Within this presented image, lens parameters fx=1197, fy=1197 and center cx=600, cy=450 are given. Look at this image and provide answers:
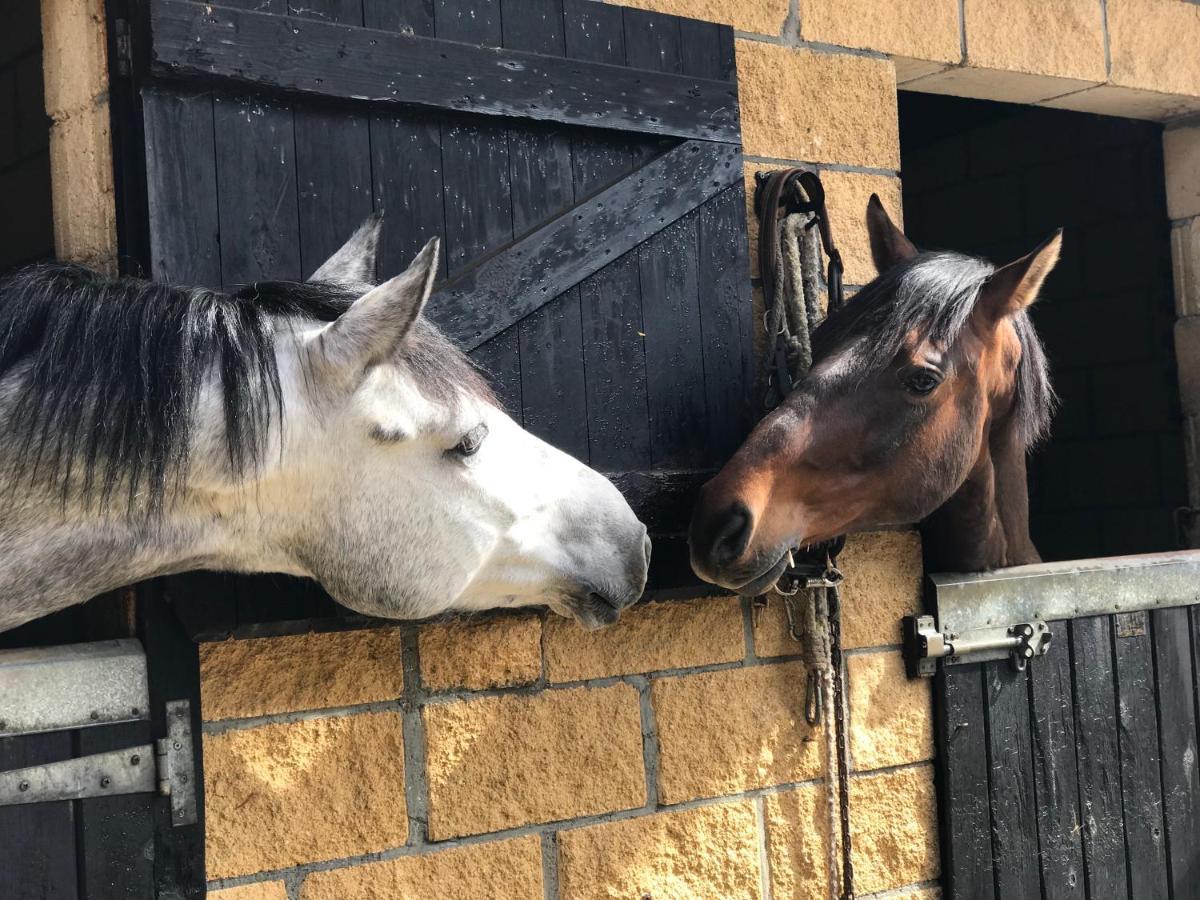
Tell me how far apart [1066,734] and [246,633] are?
86.5 inches

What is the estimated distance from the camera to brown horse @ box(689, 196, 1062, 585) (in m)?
2.37

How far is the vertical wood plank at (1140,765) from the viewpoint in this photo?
325 cm

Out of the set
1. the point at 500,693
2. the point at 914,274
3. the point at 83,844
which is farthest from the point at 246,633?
the point at 914,274

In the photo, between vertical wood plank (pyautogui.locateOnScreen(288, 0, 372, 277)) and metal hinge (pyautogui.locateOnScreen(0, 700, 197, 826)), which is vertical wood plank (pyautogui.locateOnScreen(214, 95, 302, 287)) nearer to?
vertical wood plank (pyautogui.locateOnScreen(288, 0, 372, 277))

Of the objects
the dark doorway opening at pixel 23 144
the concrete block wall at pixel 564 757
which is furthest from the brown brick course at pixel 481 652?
the dark doorway opening at pixel 23 144

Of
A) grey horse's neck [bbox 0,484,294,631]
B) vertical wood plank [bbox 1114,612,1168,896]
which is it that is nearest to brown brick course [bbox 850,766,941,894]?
vertical wood plank [bbox 1114,612,1168,896]

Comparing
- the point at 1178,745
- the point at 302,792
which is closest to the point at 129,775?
the point at 302,792

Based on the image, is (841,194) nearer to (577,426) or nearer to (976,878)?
(577,426)

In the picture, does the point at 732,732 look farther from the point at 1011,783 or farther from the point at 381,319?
the point at 381,319

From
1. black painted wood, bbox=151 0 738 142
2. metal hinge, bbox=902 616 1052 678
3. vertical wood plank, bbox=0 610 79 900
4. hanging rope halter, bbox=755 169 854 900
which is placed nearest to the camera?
vertical wood plank, bbox=0 610 79 900

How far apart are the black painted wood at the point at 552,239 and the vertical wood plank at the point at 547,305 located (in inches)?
1.3

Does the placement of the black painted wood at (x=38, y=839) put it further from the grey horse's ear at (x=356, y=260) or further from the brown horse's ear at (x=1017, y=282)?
the brown horse's ear at (x=1017, y=282)

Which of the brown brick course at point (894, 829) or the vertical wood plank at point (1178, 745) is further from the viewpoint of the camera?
the vertical wood plank at point (1178, 745)

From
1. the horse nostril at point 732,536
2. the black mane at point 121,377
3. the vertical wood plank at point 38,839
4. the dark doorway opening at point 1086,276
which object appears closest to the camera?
the black mane at point 121,377
